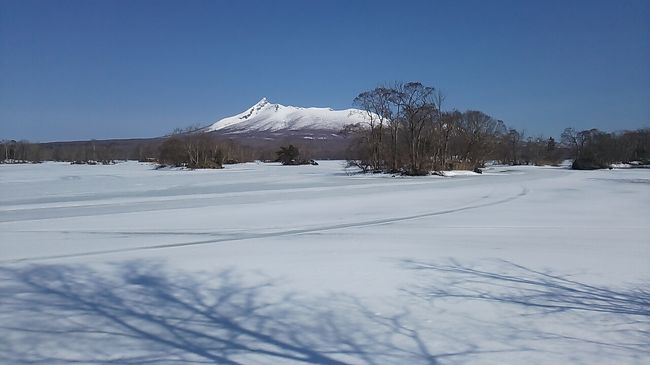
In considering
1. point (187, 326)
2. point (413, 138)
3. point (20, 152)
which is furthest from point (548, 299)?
point (20, 152)

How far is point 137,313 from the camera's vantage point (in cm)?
508

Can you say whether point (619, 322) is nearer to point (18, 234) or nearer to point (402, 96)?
point (18, 234)

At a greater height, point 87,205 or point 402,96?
point 402,96

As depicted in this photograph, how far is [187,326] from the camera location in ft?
15.4

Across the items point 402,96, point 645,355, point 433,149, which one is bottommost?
point 645,355

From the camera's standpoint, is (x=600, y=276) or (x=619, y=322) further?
(x=600, y=276)

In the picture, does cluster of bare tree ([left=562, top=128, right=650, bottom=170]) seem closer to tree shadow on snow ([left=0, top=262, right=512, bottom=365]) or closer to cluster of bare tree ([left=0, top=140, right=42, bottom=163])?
tree shadow on snow ([left=0, top=262, right=512, bottom=365])

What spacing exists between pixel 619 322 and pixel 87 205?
16963 millimetres

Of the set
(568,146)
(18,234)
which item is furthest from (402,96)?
(568,146)

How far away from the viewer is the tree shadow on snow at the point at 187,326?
4047 mm

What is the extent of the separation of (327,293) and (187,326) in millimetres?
1875

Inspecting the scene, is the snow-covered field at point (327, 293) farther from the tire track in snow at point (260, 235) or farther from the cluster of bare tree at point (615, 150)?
the cluster of bare tree at point (615, 150)

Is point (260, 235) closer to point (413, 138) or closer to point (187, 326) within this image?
point (187, 326)

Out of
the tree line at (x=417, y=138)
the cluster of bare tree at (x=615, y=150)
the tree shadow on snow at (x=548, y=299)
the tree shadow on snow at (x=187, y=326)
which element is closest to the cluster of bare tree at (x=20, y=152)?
the tree line at (x=417, y=138)
